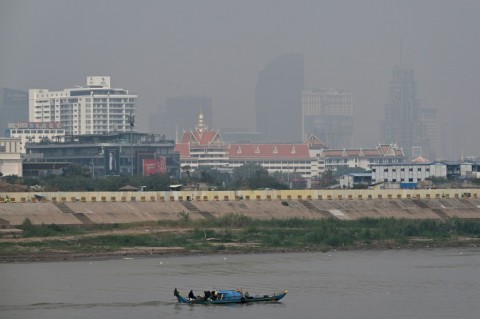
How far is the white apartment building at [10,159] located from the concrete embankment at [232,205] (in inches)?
2595

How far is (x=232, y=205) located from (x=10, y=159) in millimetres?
73255

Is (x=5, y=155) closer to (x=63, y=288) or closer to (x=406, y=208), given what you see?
(x=406, y=208)

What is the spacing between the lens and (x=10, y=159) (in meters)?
169

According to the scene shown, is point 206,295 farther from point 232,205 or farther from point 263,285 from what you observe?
point 232,205

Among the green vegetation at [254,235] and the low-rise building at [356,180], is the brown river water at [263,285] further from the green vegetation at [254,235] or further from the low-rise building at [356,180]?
the low-rise building at [356,180]

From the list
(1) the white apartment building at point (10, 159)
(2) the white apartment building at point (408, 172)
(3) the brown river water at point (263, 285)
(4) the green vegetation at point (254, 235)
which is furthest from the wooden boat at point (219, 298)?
(1) the white apartment building at point (10, 159)

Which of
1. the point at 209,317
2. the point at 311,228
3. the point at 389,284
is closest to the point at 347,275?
the point at 389,284

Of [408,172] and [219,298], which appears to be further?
[408,172]

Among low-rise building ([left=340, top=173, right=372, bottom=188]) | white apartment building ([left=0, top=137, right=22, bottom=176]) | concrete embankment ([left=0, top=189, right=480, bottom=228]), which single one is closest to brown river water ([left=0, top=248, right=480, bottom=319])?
concrete embankment ([left=0, top=189, right=480, bottom=228])

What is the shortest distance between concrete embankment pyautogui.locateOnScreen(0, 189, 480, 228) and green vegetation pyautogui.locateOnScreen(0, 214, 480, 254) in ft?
8.02

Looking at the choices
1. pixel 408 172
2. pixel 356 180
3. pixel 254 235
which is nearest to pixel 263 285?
pixel 254 235

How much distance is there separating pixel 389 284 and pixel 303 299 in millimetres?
6439

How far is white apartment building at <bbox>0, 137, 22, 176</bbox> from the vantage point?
166 metres

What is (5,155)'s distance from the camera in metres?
170
